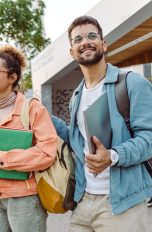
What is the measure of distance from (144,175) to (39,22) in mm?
17156

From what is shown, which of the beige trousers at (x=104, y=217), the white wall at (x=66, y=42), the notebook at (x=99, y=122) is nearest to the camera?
the notebook at (x=99, y=122)

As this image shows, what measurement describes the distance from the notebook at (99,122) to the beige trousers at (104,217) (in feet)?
1.11

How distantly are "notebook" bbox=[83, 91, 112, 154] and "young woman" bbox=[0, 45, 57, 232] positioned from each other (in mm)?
404

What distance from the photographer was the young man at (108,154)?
216 centimetres

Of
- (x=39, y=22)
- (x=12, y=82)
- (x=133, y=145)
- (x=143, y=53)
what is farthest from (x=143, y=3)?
(x=39, y=22)

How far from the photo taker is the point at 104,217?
2.32 meters

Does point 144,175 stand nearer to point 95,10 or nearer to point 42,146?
point 42,146

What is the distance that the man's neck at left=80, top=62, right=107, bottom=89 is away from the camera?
2.45 metres

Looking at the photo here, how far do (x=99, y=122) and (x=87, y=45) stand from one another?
51 cm

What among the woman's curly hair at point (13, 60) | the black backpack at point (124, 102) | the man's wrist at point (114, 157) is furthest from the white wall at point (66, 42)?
the man's wrist at point (114, 157)

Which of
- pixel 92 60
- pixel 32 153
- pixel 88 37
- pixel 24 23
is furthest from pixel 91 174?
pixel 24 23

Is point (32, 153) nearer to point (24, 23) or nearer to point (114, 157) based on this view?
point (114, 157)

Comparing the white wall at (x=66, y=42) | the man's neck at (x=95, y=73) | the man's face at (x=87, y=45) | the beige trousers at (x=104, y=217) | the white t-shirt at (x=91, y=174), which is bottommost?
the beige trousers at (x=104, y=217)

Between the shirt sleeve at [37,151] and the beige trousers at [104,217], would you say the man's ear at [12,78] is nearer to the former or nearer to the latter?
the shirt sleeve at [37,151]
